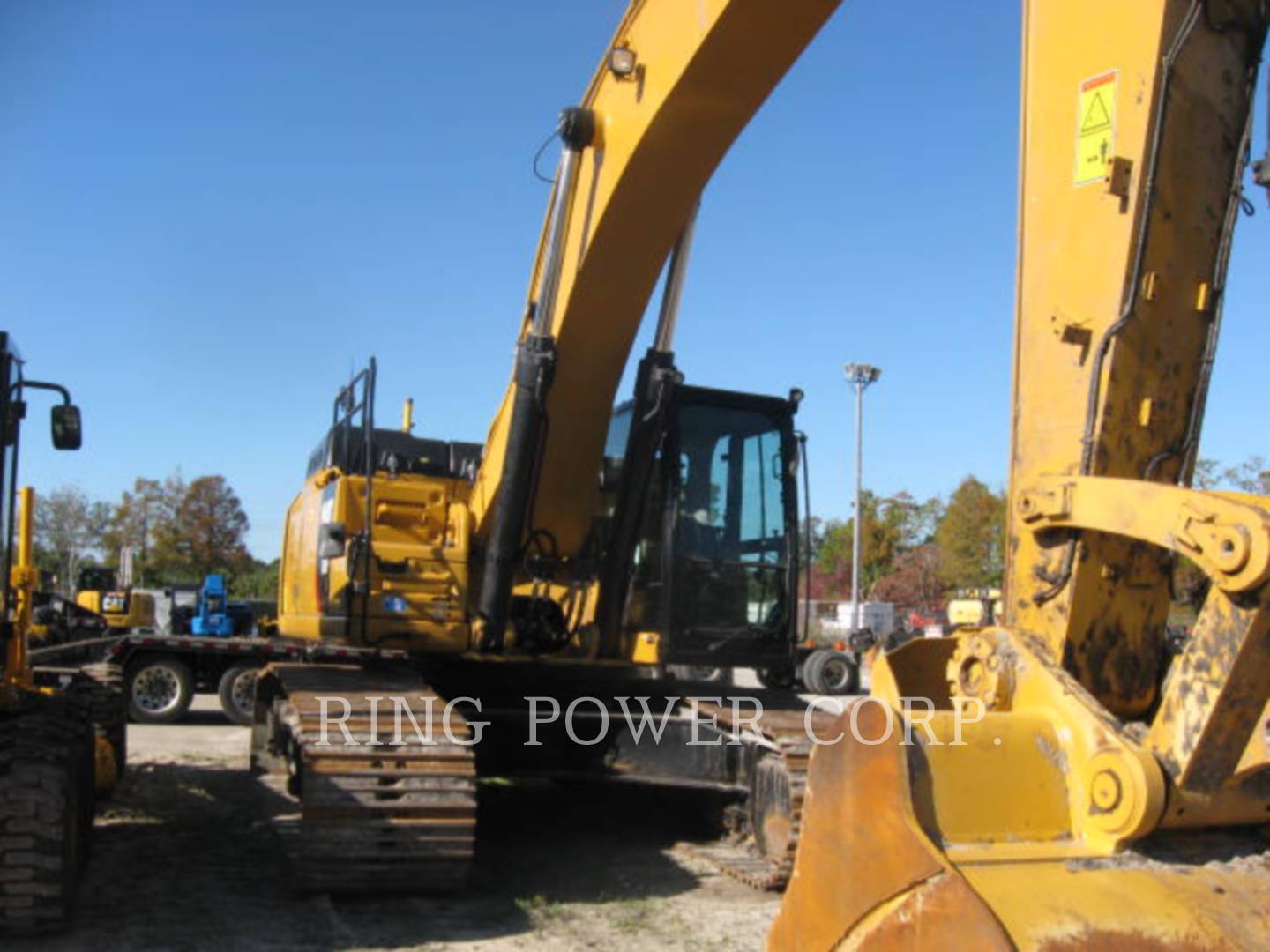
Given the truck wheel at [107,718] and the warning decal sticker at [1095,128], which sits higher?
the warning decal sticker at [1095,128]

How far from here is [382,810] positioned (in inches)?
237

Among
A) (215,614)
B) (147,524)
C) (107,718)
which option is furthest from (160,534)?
(107,718)

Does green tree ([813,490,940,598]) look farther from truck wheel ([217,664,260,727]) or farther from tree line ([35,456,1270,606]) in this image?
truck wheel ([217,664,260,727])

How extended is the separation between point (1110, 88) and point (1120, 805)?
73.6 inches

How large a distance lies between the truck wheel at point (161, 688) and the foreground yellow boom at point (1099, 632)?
12.9 metres

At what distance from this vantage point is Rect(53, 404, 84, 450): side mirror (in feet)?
20.6

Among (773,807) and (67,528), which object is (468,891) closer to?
(773,807)

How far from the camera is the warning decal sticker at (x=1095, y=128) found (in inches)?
135

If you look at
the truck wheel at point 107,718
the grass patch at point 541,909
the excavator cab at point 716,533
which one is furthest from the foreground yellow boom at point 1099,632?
the truck wheel at point 107,718

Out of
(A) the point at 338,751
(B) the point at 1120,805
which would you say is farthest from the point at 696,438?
(B) the point at 1120,805

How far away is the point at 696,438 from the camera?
8.08 m

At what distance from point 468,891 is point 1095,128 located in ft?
16.1

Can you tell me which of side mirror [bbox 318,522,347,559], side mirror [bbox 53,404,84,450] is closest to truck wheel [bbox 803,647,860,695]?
side mirror [bbox 318,522,347,559]

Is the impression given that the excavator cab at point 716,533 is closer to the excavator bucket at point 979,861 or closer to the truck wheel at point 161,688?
the excavator bucket at point 979,861
